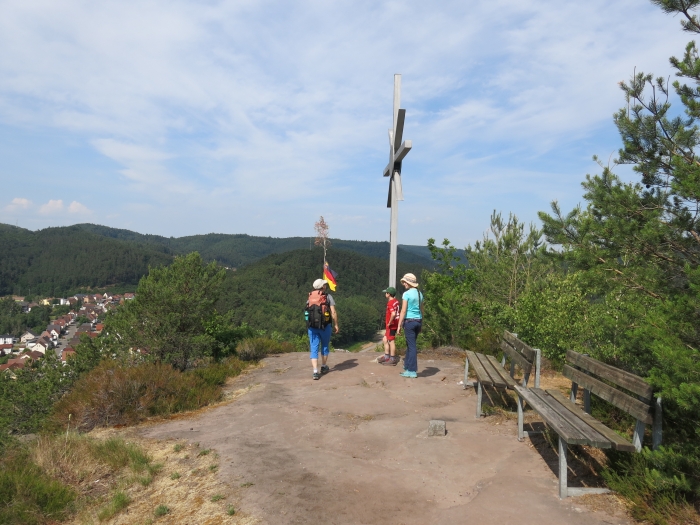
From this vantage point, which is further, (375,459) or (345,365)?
(345,365)

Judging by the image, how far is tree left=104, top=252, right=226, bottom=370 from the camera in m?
7.85

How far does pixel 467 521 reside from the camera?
2.95 metres

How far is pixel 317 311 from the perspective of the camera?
7098mm

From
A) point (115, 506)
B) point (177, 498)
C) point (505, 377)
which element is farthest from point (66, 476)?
point (505, 377)

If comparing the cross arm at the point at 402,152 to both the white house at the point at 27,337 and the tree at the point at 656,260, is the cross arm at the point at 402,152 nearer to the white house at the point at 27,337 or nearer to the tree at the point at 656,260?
the tree at the point at 656,260

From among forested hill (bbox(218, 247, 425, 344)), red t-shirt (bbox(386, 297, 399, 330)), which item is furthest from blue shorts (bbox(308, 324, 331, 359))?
forested hill (bbox(218, 247, 425, 344))

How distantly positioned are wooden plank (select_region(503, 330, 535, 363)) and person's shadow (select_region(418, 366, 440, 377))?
167cm

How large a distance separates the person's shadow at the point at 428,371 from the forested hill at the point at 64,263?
132 meters

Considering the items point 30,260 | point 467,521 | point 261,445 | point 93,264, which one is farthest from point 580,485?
point 30,260

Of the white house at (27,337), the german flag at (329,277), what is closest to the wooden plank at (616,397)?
the german flag at (329,277)

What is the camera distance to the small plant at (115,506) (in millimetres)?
3356

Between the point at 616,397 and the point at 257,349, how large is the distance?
787 centimetres

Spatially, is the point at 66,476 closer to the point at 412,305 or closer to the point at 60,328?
the point at 412,305

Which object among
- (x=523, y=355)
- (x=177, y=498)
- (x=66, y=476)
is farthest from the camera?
(x=523, y=355)
